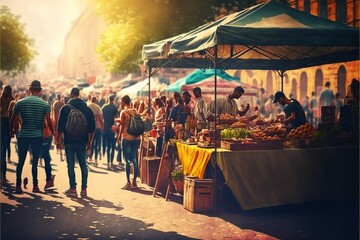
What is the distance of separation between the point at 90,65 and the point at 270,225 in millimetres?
85730

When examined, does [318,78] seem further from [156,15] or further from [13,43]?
[13,43]

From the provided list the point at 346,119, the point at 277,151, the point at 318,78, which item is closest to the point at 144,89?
the point at 346,119

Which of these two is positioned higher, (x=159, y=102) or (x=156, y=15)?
(x=156, y=15)

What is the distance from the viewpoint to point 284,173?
362 inches

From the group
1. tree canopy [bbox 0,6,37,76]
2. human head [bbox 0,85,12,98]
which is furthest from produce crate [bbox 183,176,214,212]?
tree canopy [bbox 0,6,37,76]

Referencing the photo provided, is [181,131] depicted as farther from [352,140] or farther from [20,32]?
[20,32]

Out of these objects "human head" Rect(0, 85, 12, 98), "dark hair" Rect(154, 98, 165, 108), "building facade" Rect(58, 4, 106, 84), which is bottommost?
"dark hair" Rect(154, 98, 165, 108)

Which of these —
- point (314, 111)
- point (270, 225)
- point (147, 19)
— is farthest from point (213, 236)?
point (314, 111)

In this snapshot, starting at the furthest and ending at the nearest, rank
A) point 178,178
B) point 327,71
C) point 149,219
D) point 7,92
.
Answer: point 327,71
point 7,92
point 178,178
point 149,219

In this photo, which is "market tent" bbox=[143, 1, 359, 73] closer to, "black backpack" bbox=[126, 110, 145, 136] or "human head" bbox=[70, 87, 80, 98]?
"black backpack" bbox=[126, 110, 145, 136]

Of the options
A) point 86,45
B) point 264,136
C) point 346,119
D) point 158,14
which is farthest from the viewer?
point 86,45

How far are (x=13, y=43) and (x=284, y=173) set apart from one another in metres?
43.5

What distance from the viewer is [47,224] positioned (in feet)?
26.9

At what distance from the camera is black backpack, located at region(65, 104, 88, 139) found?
10.3 m
